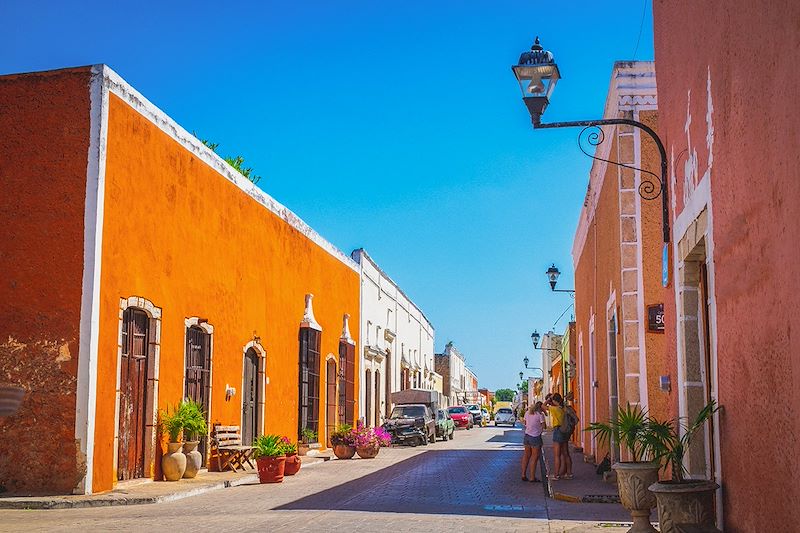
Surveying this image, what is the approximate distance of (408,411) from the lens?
33000 millimetres

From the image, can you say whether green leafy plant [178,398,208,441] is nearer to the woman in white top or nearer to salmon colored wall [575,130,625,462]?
the woman in white top

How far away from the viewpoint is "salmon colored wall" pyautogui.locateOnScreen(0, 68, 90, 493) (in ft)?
42.4

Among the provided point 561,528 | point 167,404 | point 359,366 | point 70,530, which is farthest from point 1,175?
point 359,366

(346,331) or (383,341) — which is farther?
(383,341)

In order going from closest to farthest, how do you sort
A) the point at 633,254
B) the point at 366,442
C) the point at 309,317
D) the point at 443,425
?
1. the point at 633,254
2. the point at 366,442
3. the point at 309,317
4. the point at 443,425

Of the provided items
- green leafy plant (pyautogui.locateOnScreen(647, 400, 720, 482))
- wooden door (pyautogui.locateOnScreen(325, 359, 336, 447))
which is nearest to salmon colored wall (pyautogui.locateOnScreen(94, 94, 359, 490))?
wooden door (pyautogui.locateOnScreen(325, 359, 336, 447))

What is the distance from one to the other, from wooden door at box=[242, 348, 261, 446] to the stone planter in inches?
551

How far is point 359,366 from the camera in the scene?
3181cm

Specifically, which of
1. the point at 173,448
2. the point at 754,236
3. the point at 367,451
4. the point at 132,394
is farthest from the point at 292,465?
the point at 754,236

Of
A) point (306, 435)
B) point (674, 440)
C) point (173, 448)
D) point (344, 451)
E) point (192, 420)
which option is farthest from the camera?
point (306, 435)

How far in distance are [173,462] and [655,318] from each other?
8019 millimetres

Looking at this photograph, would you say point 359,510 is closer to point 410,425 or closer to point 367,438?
point 367,438

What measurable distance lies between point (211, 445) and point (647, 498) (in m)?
10.9

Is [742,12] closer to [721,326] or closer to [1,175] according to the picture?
[721,326]
